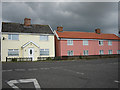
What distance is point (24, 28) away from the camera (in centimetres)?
3088

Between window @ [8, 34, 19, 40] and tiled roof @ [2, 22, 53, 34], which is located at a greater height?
tiled roof @ [2, 22, 53, 34]

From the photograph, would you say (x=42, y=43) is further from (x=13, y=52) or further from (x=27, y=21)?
(x=13, y=52)

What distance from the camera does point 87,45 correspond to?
3516 cm

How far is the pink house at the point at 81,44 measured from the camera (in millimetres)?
32656

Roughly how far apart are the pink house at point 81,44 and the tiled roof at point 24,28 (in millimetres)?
3227

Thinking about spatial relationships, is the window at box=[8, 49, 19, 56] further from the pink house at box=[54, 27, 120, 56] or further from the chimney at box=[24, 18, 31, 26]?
the pink house at box=[54, 27, 120, 56]

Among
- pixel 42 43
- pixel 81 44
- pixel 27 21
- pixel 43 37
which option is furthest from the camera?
pixel 81 44

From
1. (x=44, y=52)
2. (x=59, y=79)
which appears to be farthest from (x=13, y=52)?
(x=59, y=79)

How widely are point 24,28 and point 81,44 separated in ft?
49.0

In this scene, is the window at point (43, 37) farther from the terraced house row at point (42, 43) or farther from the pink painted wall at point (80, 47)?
the pink painted wall at point (80, 47)

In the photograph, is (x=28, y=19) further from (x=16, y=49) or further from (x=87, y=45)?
(x=87, y=45)

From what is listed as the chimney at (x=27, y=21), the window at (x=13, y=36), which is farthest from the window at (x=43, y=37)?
the window at (x=13, y=36)

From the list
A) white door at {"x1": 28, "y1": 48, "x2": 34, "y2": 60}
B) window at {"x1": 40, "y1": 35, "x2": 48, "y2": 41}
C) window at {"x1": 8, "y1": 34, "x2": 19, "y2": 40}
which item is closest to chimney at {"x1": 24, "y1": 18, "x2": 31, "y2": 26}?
window at {"x1": 8, "y1": 34, "x2": 19, "y2": 40}

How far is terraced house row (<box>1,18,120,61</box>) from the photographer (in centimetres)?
2821
